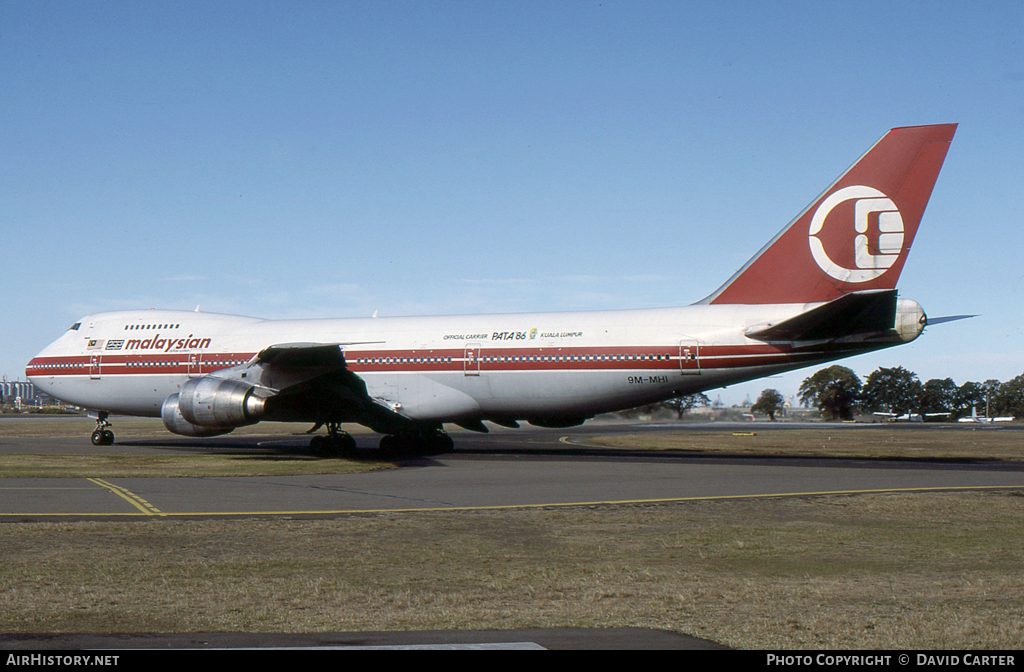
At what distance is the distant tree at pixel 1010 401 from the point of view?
14431 centimetres

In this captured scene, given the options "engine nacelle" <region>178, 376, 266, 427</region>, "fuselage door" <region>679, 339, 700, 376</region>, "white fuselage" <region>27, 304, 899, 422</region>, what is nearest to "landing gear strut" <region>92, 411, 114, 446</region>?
"white fuselage" <region>27, 304, 899, 422</region>

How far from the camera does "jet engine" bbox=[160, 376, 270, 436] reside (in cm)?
2492

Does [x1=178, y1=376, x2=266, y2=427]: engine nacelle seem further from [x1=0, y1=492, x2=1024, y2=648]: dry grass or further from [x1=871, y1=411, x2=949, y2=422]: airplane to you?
[x1=871, y1=411, x2=949, y2=422]: airplane

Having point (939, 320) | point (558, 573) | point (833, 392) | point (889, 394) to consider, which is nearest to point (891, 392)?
point (889, 394)

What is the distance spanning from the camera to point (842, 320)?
2170 cm

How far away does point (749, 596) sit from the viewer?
7809 millimetres

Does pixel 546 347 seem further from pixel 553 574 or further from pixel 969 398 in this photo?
pixel 969 398

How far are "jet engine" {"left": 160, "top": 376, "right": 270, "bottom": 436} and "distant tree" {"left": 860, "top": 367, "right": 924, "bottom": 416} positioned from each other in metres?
125

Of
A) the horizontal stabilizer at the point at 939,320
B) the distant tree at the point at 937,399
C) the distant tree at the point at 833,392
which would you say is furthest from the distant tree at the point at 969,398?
the horizontal stabilizer at the point at 939,320

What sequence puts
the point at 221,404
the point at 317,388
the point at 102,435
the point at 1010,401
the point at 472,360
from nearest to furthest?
the point at 221,404
the point at 317,388
the point at 472,360
the point at 102,435
the point at 1010,401

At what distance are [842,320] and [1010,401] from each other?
144974mm

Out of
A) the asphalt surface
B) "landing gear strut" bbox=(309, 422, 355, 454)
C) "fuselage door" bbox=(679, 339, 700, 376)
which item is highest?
"fuselage door" bbox=(679, 339, 700, 376)
